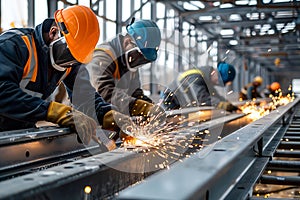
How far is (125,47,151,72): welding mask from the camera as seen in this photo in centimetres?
292

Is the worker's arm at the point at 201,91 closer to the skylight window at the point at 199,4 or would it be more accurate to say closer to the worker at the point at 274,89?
the skylight window at the point at 199,4

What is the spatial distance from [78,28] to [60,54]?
19 cm

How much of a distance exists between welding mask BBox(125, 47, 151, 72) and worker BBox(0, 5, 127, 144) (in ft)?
1.45

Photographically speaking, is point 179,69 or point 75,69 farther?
point 179,69

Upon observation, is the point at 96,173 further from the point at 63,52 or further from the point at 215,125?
the point at 215,125

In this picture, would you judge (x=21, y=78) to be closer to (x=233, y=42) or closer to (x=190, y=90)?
(x=190, y=90)

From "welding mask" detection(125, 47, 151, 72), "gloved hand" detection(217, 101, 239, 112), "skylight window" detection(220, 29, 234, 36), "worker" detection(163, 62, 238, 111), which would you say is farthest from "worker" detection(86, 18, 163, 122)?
"skylight window" detection(220, 29, 234, 36)

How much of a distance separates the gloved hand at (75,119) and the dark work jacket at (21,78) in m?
0.04

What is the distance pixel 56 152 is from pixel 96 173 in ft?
2.53

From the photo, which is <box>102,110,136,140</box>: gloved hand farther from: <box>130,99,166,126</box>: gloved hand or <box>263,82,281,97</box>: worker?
<box>263,82,281,97</box>: worker

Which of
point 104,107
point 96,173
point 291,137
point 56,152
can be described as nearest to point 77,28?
point 104,107

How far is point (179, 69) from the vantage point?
13.8m

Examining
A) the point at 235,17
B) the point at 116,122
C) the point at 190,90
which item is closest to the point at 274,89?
the point at 235,17

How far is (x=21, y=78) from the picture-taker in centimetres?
225
